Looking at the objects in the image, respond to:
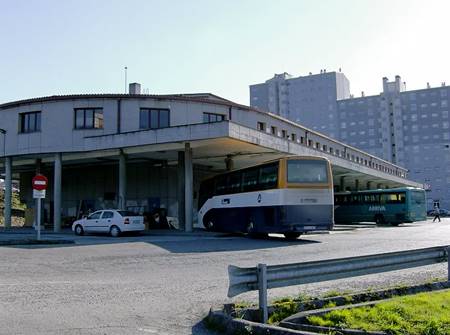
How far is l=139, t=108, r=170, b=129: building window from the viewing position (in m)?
33.8

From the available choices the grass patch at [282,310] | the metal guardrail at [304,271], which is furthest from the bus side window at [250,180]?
the grass patch at [282,310]

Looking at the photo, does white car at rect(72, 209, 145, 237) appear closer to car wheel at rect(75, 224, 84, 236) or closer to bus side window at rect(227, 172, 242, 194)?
car wheel at rect(75, 224, 84, 236)

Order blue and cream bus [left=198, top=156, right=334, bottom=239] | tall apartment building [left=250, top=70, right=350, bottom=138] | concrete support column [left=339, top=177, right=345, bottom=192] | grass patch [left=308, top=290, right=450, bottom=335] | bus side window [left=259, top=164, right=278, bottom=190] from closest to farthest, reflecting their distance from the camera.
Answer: grass patch [left=308, top=290, right=450, bottom=335] < blue and cream bus [left=198, top=156, right=334, bottom=239] < bus side window [left=259, top=164, right=278, bottom=190] < concrete support column [left=339, top=177, right=345, bottom=192] < tall apartment building [left=250, top=70, right=350, bottom=138]

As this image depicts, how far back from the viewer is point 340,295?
24.3ft

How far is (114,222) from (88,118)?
962 cm

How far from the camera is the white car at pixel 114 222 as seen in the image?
2694cm

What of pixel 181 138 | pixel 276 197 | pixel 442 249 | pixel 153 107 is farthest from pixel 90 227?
pixel 442 249

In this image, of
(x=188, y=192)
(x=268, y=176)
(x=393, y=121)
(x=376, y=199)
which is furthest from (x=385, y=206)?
(x=393, y=121)

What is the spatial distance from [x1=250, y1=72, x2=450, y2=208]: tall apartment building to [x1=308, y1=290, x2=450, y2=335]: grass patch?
339 feet

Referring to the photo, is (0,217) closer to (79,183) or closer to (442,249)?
(79,183)

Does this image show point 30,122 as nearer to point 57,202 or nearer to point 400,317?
point 57,202

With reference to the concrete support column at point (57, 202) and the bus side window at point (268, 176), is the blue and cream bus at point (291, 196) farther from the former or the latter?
the concrete support column at point (57, 202)

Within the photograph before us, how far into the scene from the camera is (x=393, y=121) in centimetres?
11144

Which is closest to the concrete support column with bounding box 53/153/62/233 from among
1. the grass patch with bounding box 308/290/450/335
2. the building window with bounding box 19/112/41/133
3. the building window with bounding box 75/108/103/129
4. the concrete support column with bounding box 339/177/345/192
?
the building window with bounding box 75/108/103/129
